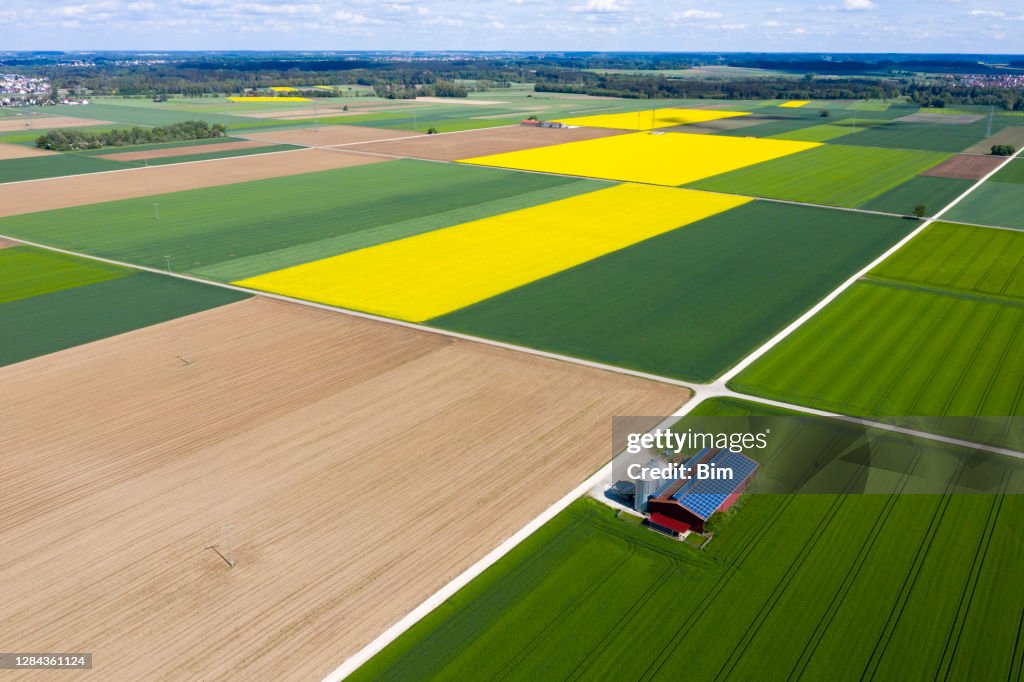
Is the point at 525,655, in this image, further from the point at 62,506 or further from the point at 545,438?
the point at 62,506

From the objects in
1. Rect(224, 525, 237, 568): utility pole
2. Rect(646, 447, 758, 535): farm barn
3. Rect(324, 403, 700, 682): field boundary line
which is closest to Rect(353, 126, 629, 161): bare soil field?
Rect(324, 403, 700, 682): field boundary line

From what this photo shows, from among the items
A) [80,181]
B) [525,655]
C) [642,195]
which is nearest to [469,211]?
[642,195]

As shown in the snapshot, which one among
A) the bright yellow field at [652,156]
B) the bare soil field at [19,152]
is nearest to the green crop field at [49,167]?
the bare soil field at [19,152]

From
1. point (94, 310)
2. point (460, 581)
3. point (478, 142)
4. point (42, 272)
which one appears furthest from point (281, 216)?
point (478, 142)

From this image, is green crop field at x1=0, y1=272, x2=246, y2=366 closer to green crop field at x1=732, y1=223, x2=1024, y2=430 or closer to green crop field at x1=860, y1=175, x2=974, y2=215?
green crop field at x1=732, y1=223, x2=1024, y2=430

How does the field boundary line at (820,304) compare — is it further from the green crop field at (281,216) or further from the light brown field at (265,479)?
the green crop field at (281,216)
